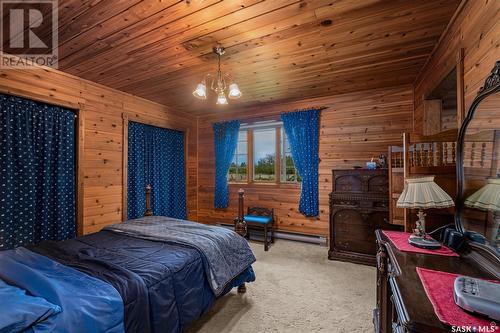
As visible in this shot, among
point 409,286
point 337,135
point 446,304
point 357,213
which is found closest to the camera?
point 446,304

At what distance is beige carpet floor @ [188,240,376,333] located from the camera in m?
1.89

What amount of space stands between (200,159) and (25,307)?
4066 millimetres

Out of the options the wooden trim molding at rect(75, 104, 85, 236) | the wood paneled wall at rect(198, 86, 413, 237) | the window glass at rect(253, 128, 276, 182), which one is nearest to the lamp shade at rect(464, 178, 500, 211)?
the wood paneled wall at rect(198, 86, 413, 237)

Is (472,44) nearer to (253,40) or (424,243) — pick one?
(424,243)

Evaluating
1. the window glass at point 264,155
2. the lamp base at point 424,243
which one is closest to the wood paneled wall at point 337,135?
the window glass at point 264,155

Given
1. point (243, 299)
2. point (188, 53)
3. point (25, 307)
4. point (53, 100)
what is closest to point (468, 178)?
point (243, 299)

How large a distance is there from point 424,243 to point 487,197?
1.34ft

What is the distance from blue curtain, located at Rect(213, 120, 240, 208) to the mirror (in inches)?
140

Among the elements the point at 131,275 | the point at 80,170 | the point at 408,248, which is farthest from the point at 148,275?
the point at 80,170

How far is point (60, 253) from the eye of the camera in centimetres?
185

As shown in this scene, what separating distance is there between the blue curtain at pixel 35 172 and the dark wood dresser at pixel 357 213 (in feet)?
11.6

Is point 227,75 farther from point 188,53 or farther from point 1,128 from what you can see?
point 1,128

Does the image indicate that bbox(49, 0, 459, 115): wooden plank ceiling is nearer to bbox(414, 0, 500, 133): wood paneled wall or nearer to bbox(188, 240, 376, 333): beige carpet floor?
bbox(414, 0, 500, 133): wood paneled wall

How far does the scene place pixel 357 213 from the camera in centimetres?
320
